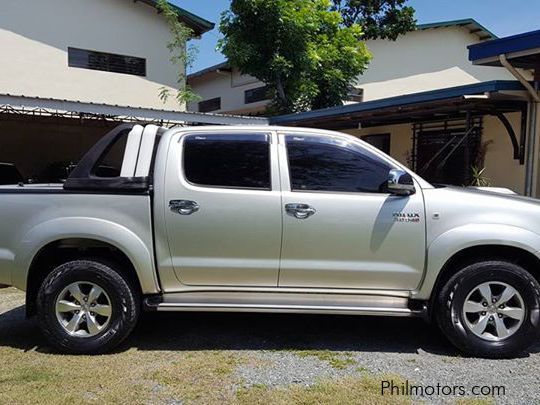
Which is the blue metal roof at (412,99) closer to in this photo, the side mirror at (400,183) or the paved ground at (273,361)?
the paved ground at (273,361)

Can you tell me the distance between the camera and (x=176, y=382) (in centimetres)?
413

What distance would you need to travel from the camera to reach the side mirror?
177 inches

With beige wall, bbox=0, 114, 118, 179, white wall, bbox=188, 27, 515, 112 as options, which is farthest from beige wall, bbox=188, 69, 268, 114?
beige wall, bbox=0, 114, 118, 179

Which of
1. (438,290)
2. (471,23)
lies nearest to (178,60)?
(471,23)

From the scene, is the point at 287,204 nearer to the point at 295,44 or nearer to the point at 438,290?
the point at 438,290

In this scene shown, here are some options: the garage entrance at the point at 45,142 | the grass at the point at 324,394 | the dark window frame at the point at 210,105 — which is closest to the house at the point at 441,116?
the grass at the point at 324,394

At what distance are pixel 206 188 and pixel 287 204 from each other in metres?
0.72

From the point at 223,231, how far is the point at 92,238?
1121 mm

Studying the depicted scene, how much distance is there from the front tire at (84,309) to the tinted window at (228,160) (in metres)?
1.16

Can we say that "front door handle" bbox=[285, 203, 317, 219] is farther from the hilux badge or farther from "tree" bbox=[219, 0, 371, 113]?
"tree" bbox=[219, 0, 371, 113]

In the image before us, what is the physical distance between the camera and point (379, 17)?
22328mm

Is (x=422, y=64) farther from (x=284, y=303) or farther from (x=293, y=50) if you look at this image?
(x=284, y=303)

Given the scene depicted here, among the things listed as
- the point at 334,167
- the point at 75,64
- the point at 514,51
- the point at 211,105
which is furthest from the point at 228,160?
the point at 211,105

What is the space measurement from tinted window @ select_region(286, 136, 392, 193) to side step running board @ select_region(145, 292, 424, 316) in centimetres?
94
